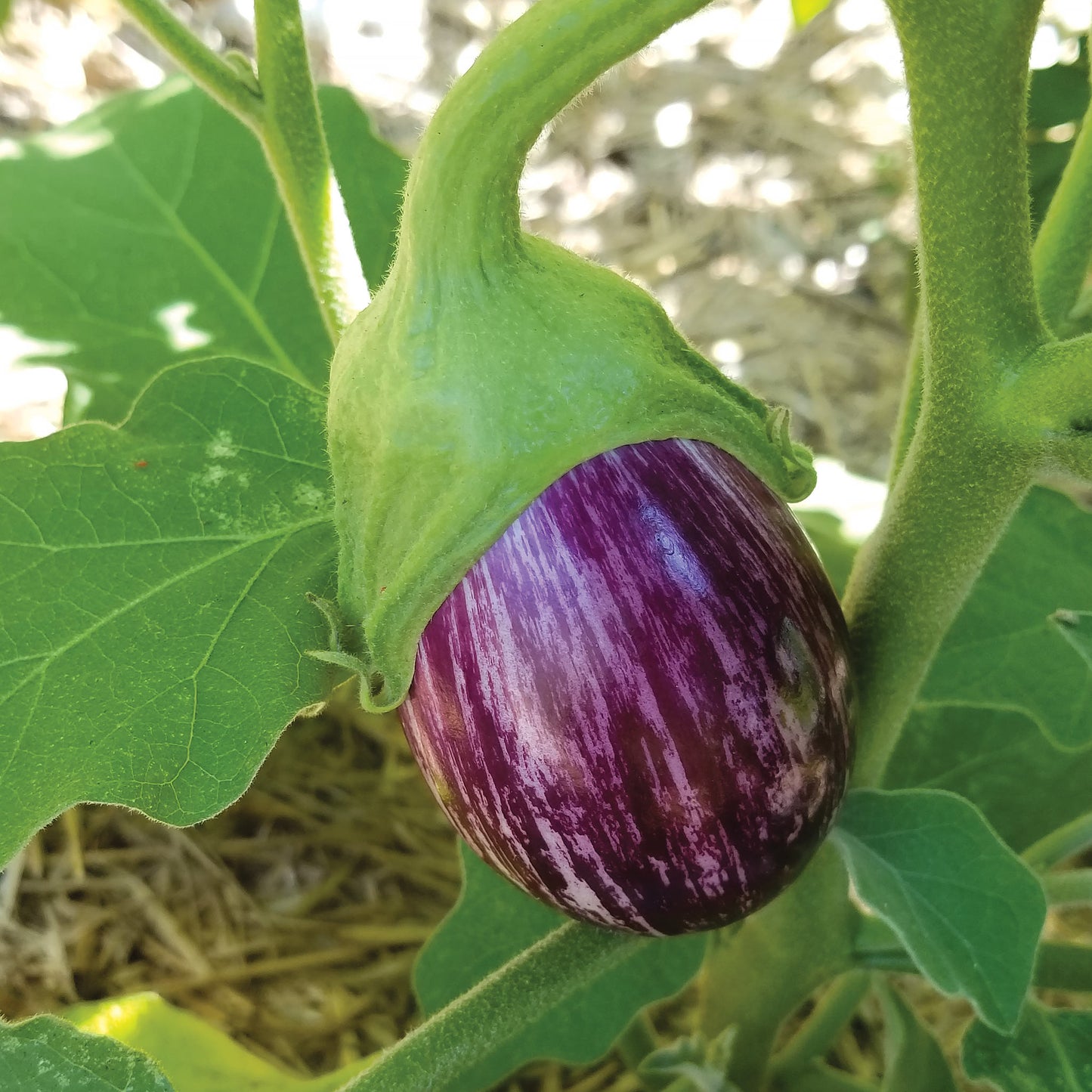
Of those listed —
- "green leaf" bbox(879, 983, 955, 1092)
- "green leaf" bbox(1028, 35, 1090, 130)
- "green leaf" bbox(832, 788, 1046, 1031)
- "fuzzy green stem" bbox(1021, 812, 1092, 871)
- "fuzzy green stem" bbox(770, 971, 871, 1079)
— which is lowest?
"fuzzy green stem" bbox(770, 971, 871, 1079)

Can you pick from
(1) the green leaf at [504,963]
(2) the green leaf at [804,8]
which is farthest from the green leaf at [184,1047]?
(2) the green leaf at [804,8]

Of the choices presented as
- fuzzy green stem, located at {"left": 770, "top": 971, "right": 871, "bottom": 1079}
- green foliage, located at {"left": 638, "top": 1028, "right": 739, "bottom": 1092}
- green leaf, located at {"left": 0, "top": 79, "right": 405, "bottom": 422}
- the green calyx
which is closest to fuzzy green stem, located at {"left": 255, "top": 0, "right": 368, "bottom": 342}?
the green calyx

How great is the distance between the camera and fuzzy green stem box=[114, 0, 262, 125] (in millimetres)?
502

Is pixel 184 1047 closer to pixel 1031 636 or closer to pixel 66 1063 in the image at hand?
pixel 66 1063

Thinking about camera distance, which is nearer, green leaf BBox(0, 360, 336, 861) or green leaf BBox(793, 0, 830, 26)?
green leaf BBox(0, 360, 336, 861)

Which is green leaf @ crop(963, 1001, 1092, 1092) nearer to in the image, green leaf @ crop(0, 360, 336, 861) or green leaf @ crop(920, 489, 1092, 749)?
green leaf @ crop(920, 489, 1092, 749)

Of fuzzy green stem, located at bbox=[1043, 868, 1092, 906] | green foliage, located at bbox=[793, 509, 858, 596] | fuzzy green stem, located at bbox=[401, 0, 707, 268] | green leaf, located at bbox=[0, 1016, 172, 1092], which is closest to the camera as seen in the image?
fuzzy green stem, located at bbox=[401, 0, 707, 268]

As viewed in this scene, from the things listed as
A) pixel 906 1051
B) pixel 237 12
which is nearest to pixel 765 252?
pixel 237 12

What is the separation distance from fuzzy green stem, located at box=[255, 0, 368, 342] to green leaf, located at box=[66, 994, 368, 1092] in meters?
0.45

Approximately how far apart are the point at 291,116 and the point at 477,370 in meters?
0.22

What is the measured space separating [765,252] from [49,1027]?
148 centimetres

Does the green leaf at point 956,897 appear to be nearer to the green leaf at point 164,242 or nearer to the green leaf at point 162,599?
the green leaf at point 162,599

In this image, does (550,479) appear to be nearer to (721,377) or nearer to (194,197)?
(721,377)

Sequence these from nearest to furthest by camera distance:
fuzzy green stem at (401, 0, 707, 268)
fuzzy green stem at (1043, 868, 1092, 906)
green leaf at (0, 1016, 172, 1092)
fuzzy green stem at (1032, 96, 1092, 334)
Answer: fuzzy green stem at (401, 0, 707, 268), green leaf at (0, 1016, 172, 1092), fuzzy green stem at (1032, 96, 1092, 334), fuzzy green stem at (1043, 868, 1092, 906)
